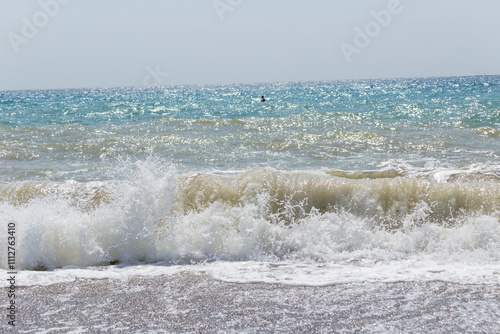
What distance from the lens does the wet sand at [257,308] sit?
3016 mm

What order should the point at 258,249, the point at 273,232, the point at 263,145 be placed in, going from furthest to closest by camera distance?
the point at 263,145, the point at 273,232, the point at 258,249

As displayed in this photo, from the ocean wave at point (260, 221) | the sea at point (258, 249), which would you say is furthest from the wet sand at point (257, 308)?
the ocean wave at point (260, 221)

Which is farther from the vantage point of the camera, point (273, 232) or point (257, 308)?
point (273, 232)

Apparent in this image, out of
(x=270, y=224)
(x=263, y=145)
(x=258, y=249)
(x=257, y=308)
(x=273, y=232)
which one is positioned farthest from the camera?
(x=263, y=145)

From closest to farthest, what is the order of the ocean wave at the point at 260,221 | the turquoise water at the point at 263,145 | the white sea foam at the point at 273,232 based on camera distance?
the white sea foam at the point at 273,232 → the ocean wave at the point at 260,221 → the turquoise water at the point at 263,145

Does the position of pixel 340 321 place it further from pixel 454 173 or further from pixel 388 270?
pixel 454 173

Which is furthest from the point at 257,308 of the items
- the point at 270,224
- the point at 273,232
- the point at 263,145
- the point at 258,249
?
the point at 263,145

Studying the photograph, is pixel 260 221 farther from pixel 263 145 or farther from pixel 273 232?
pixel 263 145

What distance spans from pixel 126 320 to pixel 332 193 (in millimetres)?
3365

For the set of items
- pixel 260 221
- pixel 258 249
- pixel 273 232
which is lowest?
pixel 258 249

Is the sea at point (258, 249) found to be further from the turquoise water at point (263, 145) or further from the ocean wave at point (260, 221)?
the turquoise water at point (263, 145)

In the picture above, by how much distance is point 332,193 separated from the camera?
19.2ft

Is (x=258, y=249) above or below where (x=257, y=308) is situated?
below

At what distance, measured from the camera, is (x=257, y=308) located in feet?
11.0
